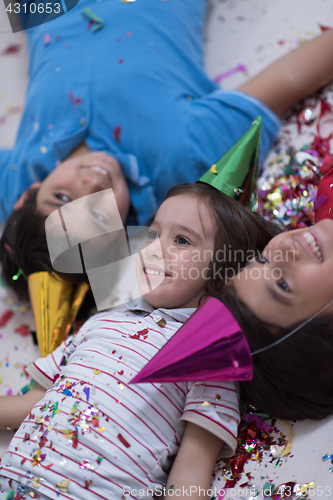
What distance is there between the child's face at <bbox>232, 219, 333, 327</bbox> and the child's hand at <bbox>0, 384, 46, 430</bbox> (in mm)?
505

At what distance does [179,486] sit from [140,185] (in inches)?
29.2

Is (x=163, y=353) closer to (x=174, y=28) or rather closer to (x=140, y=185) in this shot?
(x=140, y=185)

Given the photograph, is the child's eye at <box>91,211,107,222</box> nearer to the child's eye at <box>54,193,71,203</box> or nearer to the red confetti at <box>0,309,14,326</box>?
the child's eye at <box>54,193,71,203</box>

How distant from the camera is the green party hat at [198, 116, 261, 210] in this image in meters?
0.82

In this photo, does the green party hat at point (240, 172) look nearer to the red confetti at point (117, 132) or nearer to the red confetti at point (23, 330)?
the red confetti at point (117, 132)

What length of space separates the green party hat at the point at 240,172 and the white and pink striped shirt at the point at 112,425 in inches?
9.8

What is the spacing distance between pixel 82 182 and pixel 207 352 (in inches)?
24.9

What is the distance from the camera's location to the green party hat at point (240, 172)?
0.82 meters

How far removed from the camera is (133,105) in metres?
1.16

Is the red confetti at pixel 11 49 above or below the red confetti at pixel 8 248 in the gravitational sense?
above

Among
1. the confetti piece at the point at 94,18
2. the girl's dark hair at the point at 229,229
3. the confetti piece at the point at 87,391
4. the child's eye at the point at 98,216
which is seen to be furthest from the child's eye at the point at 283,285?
the confetti piece at the point at 94,18

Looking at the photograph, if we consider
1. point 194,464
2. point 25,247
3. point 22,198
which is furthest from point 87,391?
point 22,198

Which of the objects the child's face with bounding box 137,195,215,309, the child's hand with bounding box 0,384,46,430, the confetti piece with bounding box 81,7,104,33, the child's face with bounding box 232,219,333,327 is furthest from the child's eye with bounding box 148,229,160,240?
the confetti piece with bounding box 81,7,104,33

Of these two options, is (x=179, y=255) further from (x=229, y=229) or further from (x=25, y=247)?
(x=25, y=247)
